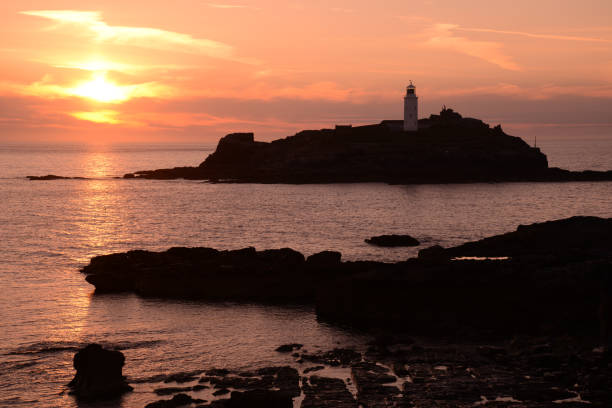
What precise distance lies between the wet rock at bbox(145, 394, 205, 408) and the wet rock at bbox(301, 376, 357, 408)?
4.27 meters

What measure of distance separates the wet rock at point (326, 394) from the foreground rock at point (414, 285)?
34.8ft

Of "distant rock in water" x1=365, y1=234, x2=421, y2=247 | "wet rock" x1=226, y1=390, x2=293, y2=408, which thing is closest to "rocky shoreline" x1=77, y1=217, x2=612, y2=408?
"wet rock" x1=226, y1=390, x2=293, y2=408

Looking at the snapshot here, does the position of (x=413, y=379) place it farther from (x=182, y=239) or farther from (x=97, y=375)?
(x=182, y=239)

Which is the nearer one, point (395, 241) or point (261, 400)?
point (261, 400)

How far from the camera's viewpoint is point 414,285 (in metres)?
38.4

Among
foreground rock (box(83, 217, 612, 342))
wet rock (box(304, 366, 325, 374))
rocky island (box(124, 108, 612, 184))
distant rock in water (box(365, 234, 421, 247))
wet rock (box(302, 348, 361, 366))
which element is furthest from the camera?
rocky island (box(124, 108, 612, 184))

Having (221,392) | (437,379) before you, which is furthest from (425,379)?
(221,392)

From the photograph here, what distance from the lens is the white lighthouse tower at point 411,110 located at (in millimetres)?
178000

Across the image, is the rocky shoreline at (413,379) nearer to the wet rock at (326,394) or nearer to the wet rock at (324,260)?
the wet rock at (326,394)

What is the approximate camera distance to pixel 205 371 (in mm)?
30156

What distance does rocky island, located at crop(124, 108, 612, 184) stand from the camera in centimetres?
16400

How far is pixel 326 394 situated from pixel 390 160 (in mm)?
143824

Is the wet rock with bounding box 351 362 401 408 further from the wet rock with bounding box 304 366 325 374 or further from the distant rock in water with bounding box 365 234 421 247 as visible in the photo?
the distant rock in water with bounding box 365 234 421 247

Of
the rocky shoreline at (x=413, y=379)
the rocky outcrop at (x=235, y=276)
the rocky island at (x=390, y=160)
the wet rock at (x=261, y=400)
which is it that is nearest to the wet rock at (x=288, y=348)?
the rocky shoreline at (x=413, y=379)
